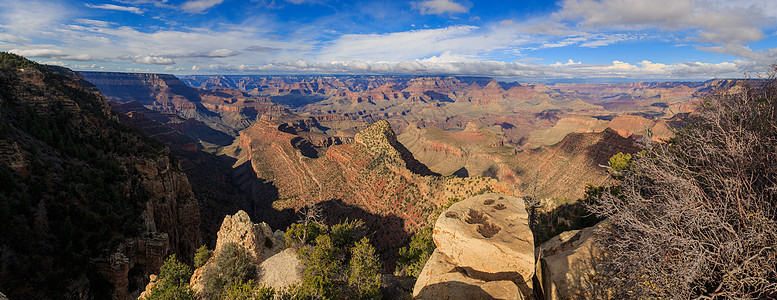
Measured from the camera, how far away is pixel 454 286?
50.8 feet

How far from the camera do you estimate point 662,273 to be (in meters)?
9.74

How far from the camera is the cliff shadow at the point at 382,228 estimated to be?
5394cm

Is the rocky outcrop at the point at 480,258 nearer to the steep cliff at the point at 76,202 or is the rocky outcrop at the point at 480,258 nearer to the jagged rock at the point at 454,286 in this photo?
the jagged rock at the point at 454,286

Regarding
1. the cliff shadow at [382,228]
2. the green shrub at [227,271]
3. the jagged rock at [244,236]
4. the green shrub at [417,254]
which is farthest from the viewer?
the cliff shadow at [382,228]

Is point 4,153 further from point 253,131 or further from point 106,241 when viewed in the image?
point 253,131

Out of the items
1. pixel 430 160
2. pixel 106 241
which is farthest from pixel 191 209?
pixel 430 160

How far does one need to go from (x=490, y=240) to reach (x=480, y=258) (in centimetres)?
119

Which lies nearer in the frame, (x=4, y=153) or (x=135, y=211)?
(x=4, y=153)

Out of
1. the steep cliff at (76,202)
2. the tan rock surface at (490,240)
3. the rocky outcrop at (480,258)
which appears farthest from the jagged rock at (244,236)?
the tan rock surface at (490,240)

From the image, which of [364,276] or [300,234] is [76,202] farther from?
[364,276]

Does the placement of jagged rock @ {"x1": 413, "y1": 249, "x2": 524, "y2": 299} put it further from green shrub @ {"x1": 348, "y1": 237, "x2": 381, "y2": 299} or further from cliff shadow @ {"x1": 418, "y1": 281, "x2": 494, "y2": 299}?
green shrub @ {"x1": 348, "y1": 237, "x2": 381, "y2": 299}

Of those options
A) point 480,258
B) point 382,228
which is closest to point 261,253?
point 480,258

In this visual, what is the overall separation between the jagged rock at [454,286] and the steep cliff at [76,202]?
85.5 feet

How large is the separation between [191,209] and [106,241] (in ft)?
57.6
